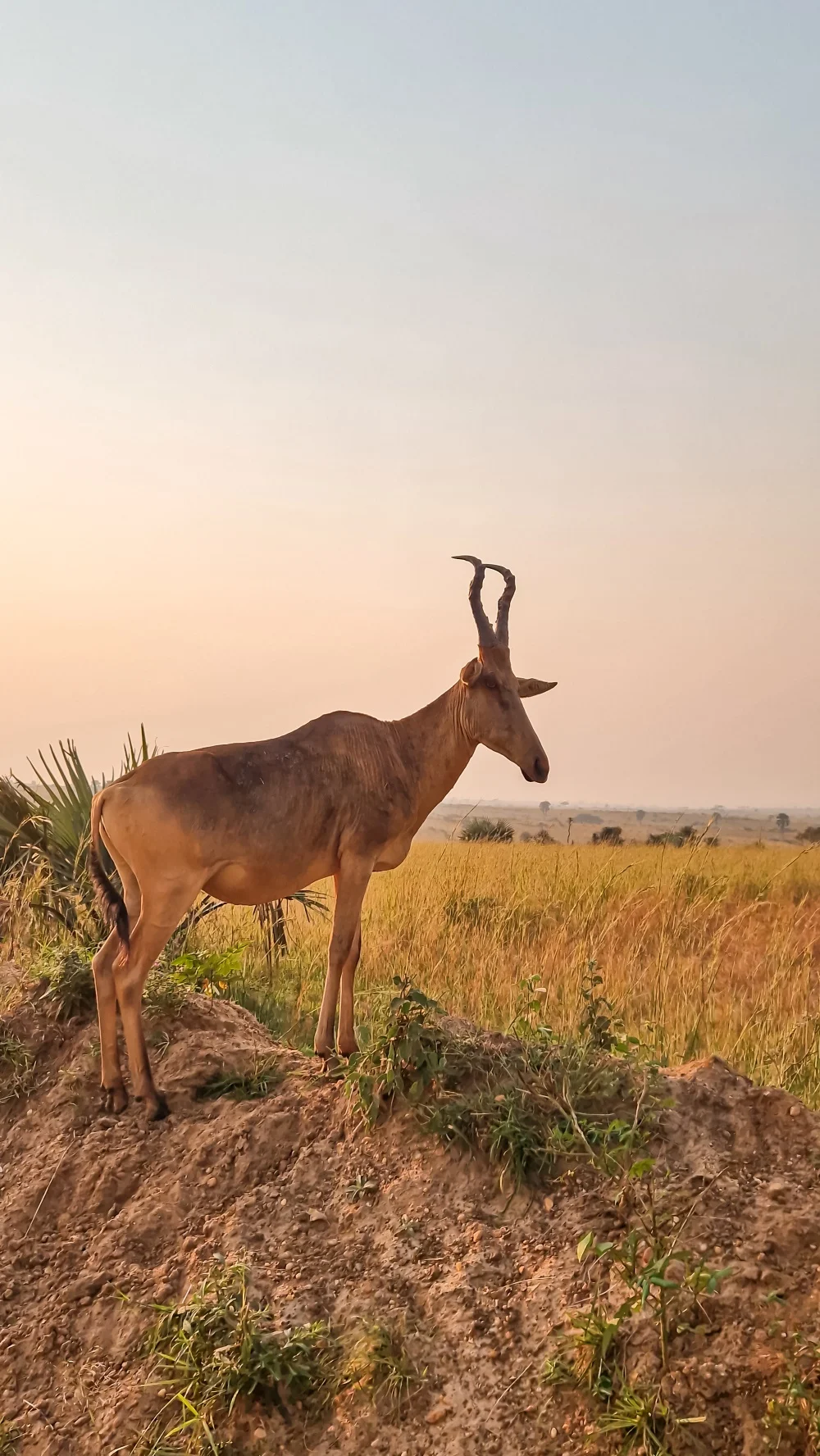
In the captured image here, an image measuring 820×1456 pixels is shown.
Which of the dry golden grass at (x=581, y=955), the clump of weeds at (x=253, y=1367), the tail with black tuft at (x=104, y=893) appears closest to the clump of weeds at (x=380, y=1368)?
the clump of weeds at (x=253, y=1367)

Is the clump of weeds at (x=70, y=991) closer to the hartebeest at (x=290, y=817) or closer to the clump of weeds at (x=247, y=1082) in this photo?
the hartebeest at (x=290, y=817)

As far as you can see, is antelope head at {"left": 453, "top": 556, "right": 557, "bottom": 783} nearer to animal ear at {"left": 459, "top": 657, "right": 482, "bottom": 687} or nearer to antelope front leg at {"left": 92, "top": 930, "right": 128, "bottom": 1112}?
animal ear at {"left": 459, "top": 657, "right": 482, "bottom": 687}

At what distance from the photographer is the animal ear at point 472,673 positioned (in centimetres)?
674

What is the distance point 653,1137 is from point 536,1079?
56cm

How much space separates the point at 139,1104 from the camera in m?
6.59

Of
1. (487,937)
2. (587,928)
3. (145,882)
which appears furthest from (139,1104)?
(587,928)

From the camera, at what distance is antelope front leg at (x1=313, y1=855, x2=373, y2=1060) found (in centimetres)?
652

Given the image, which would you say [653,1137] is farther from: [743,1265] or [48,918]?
[48,918]

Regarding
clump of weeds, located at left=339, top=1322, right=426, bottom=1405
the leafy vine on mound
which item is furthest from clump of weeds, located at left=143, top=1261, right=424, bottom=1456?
the leafy vine on mound

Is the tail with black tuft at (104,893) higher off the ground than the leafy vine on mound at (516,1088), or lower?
higher

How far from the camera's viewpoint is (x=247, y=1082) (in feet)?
21.7

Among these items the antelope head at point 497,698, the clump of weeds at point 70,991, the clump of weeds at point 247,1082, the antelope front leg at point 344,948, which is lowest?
the clump of weeds at point 247,1082

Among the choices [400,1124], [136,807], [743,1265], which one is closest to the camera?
[743,1265]

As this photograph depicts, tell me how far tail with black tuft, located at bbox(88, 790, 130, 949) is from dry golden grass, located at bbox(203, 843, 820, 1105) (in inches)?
60.5
